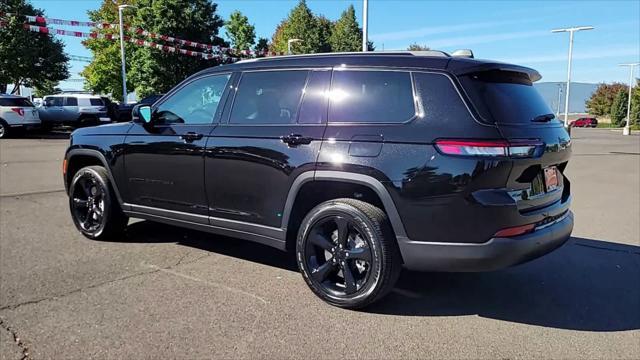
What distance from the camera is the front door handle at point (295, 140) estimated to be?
391cm

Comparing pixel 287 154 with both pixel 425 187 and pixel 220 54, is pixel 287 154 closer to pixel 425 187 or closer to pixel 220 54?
pixel 425 187

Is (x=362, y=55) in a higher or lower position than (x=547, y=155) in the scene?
higher

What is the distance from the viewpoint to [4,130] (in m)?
21.2

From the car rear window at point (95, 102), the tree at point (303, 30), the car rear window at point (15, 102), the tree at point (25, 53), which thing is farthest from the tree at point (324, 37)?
the car rear window at point (15, 102)

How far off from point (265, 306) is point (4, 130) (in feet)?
70.6

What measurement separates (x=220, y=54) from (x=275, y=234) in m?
33.3

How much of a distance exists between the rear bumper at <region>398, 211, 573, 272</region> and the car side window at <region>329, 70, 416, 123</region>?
892 mm

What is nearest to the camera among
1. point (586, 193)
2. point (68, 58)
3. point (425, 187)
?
point (425, 187)

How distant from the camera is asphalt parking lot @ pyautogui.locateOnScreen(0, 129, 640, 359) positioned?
127 inches

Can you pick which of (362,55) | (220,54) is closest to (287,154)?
(362,55)

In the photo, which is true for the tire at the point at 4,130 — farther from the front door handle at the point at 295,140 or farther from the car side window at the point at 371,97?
the car side window at the point at 371,97

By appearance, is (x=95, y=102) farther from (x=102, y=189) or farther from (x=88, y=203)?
(x=102, y=189)

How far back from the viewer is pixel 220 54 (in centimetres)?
3559

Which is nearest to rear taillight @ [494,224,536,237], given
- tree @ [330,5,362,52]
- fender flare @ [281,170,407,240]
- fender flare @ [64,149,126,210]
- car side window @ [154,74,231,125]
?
fender flare @ [281,170,407,240]
